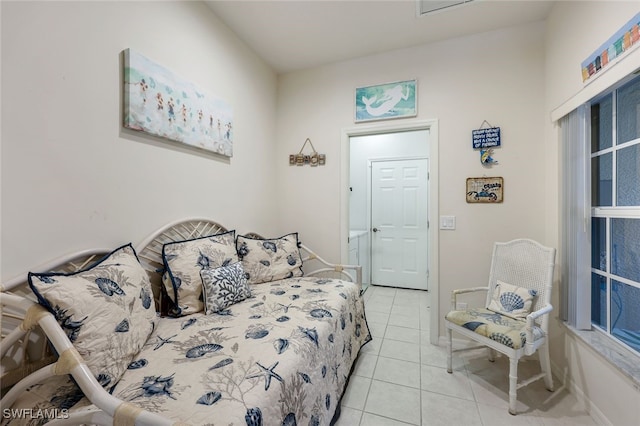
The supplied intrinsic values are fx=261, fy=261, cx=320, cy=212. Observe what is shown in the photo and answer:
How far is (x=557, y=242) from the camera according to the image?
6.34 ft

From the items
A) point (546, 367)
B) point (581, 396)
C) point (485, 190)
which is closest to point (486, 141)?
point (485, 190)

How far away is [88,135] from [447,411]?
2.48 m

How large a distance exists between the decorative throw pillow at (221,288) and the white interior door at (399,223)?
2.83 m

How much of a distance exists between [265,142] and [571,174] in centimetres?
253

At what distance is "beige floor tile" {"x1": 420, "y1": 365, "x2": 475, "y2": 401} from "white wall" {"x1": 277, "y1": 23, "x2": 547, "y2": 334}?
50 cm

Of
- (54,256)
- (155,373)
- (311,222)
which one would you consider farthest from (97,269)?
(311,222)

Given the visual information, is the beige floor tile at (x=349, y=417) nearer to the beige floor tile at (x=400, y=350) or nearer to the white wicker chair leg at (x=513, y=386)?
the beige floor tile at (x=400, y=350)

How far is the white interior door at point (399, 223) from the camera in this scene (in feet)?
12.8

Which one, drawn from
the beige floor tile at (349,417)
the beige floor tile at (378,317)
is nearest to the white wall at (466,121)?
the beige floor tile at (378,317)

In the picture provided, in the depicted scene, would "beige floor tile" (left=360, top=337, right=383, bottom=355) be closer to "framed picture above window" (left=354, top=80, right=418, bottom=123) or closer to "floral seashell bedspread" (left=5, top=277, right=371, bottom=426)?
"floral seashell bedspread" (left=5, top=277, right=371, bottom=426)

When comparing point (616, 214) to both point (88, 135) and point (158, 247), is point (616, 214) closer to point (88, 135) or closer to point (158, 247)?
point (158, 247)

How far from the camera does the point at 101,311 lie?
0.98 metres

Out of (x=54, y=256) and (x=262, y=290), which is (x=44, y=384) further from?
(x=262, y=290)

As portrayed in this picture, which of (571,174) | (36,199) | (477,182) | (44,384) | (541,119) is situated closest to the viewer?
(44,384)
